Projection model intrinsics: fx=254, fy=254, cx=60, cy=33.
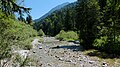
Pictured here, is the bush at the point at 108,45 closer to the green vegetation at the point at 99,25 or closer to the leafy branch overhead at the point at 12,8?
the green vegetation at the point at 99,25

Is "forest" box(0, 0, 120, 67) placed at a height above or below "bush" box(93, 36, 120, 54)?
above

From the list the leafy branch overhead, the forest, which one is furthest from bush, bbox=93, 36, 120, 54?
the leafy branch overhead

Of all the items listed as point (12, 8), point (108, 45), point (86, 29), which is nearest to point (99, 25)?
point (86, 29)

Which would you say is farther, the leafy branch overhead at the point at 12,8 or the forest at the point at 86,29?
the forest at the point at 86,29

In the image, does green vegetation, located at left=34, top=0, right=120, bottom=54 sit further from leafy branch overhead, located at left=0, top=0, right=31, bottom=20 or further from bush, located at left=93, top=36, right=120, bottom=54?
leafy branch overhead, located at left=0, top=0, right=31, bottom=20

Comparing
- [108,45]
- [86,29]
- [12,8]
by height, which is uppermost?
[12,8]

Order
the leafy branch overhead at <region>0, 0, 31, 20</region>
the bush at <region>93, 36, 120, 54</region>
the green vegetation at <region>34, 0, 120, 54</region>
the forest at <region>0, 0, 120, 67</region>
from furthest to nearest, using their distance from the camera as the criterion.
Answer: the green vegetation at <region>34, 0, 120, 54</region>
the bush at <region>93, 36, 120, 54</region>
the forest at <region>0, 0, 120, 67</region>
the leafy branch overhead at <region>0, 0, 31, 20</region>

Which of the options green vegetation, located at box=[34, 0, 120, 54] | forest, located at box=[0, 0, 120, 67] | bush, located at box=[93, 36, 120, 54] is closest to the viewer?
forest, located at box=[0, 0, 120, 67]

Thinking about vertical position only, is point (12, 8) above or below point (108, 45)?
above

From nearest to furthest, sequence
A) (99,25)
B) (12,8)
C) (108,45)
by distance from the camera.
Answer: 1. (12,8)
2. (108,45)
3. (99,25)

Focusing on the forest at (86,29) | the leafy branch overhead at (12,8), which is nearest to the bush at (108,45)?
the forest at (86,29)

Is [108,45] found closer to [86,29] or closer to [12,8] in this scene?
[86,29]

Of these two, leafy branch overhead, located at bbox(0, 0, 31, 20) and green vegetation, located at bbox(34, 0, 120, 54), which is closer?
leafy branch overhead, located at bbox(0, 0, 31, 20)

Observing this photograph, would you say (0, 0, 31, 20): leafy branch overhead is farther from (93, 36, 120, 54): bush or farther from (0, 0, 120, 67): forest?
(93, 36, 120, 54): bush
